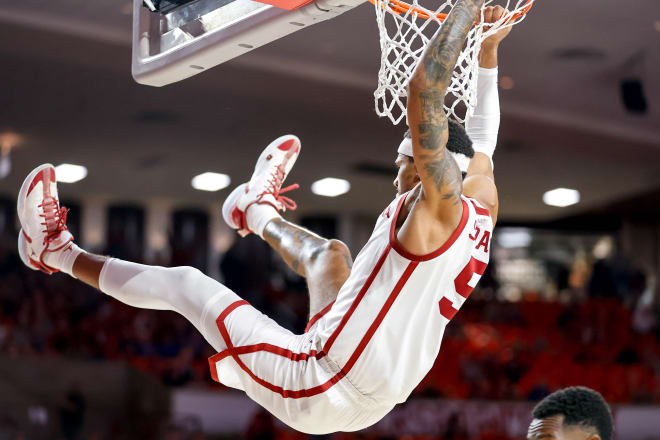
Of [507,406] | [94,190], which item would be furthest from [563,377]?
[94,190]

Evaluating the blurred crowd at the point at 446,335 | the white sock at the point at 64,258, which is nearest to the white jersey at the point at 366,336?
the white sock at the point at 64,258

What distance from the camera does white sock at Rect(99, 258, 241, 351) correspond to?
3.02 m

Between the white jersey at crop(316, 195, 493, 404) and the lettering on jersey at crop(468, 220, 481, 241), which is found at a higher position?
the lettering on jersey at crop(468, 220, 481, 241)

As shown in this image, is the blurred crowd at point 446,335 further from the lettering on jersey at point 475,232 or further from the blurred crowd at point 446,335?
the lettering on jersey at point 475,232

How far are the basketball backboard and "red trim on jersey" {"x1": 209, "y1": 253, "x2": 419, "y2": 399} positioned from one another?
3.06ft

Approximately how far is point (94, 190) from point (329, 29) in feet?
13.3

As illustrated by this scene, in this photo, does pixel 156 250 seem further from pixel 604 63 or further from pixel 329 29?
pixel 604 63

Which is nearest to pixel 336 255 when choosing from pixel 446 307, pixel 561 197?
pixel 446 307

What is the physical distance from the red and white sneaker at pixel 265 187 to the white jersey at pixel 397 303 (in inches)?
52.4

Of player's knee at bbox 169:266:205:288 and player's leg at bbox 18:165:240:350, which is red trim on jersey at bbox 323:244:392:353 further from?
Answer: player's knee at bbox 169:266:205:288

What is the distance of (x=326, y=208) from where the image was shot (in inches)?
435

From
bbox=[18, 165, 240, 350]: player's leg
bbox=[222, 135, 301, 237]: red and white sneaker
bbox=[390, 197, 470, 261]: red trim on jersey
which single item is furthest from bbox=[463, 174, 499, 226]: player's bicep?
bbox=[222, 135, 301, 237]: red and white sneaker

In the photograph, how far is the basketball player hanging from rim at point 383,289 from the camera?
2.57 m

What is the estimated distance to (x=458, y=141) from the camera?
289 cm
